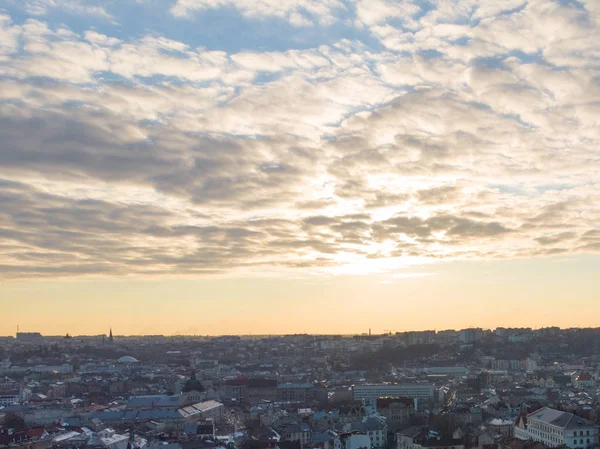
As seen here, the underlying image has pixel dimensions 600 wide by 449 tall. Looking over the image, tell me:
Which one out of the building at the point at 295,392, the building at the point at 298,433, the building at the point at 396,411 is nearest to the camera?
the building at the point at 298,433

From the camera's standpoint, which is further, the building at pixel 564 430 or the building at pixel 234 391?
the building at pixel 234 391

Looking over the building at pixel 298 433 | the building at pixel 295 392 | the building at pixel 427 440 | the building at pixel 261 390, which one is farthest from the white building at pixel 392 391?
the building at pixel 427 440

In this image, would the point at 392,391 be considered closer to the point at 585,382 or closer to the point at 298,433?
the point at 585,382

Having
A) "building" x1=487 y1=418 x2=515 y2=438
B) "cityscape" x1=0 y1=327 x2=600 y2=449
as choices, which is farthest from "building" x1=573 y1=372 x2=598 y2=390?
"building" x1=487 y1=418 x2=515 y2=438

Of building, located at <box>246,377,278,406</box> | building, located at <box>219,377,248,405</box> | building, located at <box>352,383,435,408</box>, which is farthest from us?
building, located at <box>219,377,248,405</box>

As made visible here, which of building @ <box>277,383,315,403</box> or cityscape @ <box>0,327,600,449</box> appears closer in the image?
cityscape @ <box>0,327,600,449</box>

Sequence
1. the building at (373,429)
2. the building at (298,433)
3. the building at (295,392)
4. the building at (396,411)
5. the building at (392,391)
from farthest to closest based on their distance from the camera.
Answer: the building at (295,392)
the building at (392,391)
the building at (396,411)
the building at (298,433)
the building at (373,429)

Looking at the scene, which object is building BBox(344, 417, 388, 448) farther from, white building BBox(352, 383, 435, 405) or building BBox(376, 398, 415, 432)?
white building BBox(352, 383, 435, 405)

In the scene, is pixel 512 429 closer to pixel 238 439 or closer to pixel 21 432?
pixel 238 439

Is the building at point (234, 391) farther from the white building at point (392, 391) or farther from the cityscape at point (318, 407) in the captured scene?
the white building at point (392, 391)
